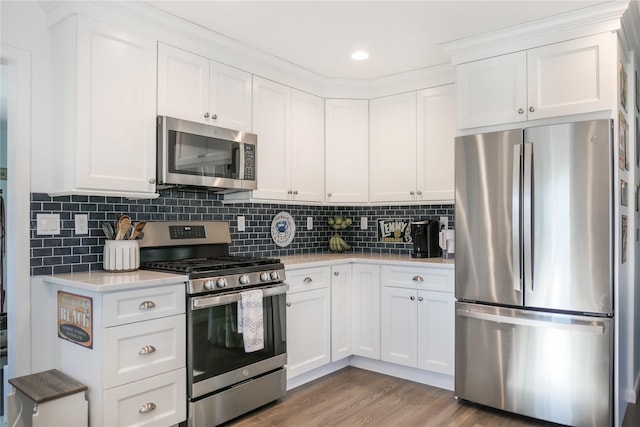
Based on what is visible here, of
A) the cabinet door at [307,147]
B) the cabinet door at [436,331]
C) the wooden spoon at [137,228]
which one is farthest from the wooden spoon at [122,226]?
the cabinet door at [436,331]

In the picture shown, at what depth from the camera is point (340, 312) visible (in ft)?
12.0

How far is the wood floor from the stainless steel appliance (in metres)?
0.14

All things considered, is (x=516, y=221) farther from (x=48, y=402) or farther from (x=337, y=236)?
(x=48, y=402)

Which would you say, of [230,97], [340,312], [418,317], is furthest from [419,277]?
[230,97]

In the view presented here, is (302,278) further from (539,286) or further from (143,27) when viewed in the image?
(143,27)

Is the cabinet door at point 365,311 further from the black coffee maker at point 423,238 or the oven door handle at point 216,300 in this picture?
the oven door handle at point 216,300

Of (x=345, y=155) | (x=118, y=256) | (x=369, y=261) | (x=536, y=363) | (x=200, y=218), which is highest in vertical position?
(x=345, y=155)

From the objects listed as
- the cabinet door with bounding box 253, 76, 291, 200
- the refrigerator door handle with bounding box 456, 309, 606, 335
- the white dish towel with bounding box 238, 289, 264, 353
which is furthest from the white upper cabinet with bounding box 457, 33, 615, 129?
the white dish towel with bounding box 238, 289, 264, 353

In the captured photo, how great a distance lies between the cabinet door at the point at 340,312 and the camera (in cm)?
359

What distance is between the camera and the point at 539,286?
2719mm

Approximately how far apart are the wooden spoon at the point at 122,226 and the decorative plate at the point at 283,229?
1.41 meters

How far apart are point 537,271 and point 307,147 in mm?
1996

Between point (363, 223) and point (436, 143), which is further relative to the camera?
point (363, 223)

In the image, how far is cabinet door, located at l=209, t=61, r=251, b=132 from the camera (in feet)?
10.1
